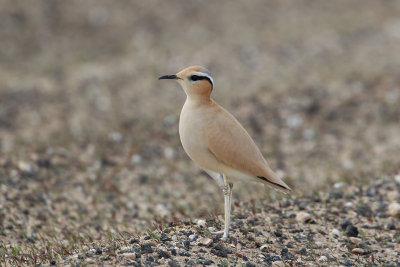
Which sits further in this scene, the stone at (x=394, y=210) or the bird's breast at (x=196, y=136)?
the stone at (x=394, y=210)

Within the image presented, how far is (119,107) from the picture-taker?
1191 cm

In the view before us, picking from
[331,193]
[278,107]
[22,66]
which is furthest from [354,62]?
[22,66]

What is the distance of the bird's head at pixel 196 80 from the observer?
5.17 meters

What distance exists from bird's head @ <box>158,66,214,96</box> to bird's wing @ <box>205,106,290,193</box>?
0.96 ft

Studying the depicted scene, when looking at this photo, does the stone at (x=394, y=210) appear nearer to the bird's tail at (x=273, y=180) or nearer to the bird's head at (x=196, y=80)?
the bird's tail at (x=273, y=180)

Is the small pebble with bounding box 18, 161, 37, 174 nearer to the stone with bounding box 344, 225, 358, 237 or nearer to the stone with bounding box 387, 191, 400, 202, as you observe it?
the stone with bounding box 344, 225, 358, 237

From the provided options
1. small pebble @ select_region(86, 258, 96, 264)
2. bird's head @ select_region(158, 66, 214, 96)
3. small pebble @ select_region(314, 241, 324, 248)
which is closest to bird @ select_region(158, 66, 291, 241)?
bird's head @ select_region(158, 66, 214, 96)

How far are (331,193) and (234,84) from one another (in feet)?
20.3

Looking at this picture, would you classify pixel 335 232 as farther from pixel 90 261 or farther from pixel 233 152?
pixel 90 261

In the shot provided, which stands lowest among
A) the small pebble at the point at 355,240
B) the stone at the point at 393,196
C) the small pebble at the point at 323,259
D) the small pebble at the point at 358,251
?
the small pebble at the point at 323,259

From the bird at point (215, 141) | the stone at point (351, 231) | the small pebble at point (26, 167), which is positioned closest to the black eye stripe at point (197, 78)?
the bird at point (215, 141)

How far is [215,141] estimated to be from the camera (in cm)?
504

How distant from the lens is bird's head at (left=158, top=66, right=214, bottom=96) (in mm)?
5172

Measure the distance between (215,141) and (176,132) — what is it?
5.75 metres
